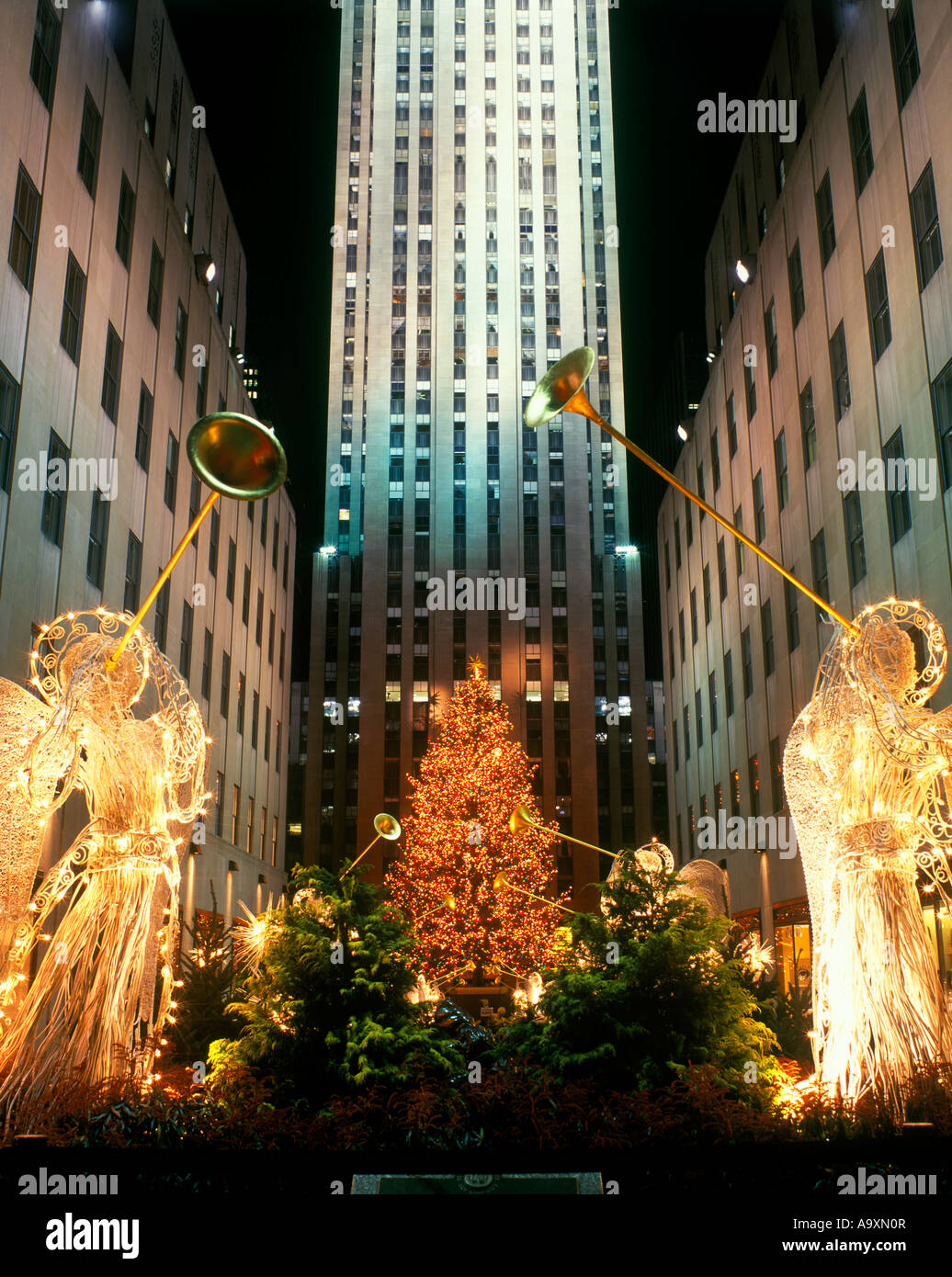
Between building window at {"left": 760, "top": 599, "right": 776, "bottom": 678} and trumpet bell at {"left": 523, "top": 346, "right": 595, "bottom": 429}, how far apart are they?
925 inches

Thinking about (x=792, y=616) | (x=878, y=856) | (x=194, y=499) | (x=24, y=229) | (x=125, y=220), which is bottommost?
(x=878, y=856)

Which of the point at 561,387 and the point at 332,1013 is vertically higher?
the point at 561,387

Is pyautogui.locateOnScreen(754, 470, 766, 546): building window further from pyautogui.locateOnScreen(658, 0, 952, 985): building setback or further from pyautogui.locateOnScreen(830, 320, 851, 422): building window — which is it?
pyautogui.locateOnScreen(830, 320, 851, 422): building window

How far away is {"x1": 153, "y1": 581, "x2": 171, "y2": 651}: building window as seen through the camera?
29.0 m

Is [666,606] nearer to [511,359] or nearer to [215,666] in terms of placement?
[215,666]

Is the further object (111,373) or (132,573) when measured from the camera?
(132,573)

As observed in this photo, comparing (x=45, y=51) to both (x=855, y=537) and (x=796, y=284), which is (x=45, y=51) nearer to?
(x=796, y=284)

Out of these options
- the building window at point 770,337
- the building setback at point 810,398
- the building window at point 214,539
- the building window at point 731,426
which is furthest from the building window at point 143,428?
the building window at point 731,426

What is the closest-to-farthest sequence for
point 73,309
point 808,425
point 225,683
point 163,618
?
point 73,309, point 808,425, point 163,618, point 225,683

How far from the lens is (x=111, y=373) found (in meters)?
24.8

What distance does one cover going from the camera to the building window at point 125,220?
25.5 meters

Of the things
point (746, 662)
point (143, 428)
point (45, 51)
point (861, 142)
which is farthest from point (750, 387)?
point (45, 51)

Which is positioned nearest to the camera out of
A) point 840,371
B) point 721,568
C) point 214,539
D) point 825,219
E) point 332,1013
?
point 332,1013

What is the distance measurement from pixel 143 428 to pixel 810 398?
1740cm
